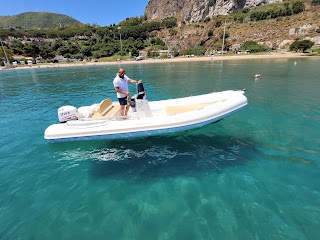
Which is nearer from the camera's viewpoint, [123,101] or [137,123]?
[137,123]

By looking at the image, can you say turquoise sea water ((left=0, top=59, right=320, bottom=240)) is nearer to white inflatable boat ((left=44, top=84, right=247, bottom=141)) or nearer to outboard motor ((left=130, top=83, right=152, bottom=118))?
white inflatable boat ((left=44, top=84, right=247, bottom=141))

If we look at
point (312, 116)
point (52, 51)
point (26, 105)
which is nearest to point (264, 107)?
point (312, 116)

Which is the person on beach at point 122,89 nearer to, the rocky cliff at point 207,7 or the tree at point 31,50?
the tree at point 31,50

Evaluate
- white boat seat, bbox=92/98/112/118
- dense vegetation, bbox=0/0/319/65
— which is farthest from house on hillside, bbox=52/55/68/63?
white boat seat, bbox=92/98/112/118

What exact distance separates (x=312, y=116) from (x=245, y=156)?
539cm

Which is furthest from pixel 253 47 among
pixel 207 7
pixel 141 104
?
pixel 207 7

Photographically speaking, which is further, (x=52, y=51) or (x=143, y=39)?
(x=143, y=39)

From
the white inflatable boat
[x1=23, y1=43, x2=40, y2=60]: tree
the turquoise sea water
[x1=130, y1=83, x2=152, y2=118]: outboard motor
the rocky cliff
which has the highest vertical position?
the rocky cliff

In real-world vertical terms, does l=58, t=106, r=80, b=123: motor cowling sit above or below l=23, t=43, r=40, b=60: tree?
below

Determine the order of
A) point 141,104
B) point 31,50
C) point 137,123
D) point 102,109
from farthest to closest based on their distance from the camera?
1. point 31,50
2. point 102,109
3. point 141,104
4. point 137,123

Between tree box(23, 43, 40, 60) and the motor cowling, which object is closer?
the motor cowling

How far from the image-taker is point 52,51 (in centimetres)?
8850

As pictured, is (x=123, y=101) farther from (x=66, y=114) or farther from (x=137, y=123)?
(x=66, y=114)

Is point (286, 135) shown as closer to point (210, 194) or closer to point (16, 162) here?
point (210, 194)
